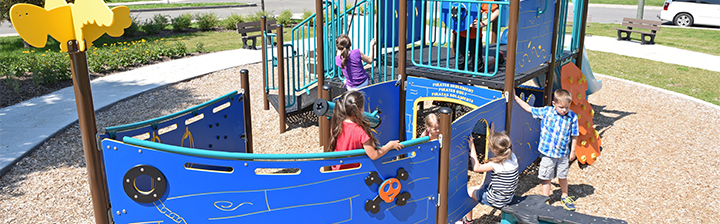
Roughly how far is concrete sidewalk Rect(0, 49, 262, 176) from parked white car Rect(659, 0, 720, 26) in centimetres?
1549

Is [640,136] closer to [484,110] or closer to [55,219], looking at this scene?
[484,110]

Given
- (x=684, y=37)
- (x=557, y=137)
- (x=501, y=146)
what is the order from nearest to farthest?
(x=501, y=146), (x=557, y=137), (x=684, y=37)

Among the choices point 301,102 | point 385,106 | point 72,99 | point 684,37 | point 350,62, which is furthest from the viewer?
point 684,37

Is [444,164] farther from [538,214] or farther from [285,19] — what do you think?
[285,19]

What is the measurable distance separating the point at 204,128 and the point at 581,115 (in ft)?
14.3

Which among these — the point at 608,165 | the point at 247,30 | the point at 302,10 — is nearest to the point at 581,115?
the point at 608,165

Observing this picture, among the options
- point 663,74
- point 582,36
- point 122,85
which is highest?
point 582,36

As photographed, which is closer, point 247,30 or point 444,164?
point 444,164

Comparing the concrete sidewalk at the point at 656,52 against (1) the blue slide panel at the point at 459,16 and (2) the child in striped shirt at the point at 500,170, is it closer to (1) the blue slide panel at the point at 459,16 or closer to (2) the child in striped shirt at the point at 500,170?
(1) the blue slide panel at the point at 459,16

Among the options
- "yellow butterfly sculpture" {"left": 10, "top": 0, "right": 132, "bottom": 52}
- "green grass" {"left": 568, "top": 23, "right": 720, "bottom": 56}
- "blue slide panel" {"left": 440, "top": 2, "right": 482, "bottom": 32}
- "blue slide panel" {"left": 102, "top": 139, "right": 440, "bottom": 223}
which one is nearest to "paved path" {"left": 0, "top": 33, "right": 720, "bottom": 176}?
"green grass" {"left": 568, "top": 23, "right": 720, "bottom": 56}

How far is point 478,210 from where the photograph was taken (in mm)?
5008

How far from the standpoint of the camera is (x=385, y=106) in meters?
5.77

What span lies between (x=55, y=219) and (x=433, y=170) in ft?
11.5

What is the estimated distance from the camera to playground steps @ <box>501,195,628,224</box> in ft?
13.4
